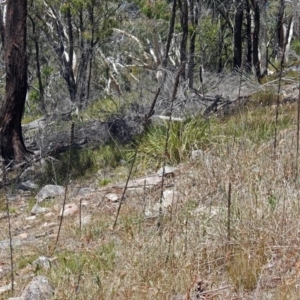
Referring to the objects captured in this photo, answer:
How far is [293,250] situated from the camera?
3.28 metres

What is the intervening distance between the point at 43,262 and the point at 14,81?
479 cm

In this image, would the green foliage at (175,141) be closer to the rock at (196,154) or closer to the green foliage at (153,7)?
the rock at (196,154)

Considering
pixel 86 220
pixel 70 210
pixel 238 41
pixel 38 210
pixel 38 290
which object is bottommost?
pixel 38 210

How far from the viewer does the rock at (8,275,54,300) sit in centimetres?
334

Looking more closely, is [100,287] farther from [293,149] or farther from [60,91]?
[60,91]

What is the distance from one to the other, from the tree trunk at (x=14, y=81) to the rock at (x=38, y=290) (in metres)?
5.06

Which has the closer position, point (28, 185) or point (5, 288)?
point (5, 288)

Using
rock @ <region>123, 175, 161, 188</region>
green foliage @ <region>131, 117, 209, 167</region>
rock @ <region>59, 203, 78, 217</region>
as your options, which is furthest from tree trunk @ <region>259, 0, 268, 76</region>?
rock @ <region>59, 203, 78, 217</region>

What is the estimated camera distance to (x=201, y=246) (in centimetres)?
346

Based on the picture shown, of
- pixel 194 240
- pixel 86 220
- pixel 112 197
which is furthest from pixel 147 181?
pixel 194 240

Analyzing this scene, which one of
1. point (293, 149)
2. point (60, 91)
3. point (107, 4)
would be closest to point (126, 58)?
point (60, 91)

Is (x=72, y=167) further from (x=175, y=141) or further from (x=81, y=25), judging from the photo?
(x=81, y=25)

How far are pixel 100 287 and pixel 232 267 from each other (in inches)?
27.5

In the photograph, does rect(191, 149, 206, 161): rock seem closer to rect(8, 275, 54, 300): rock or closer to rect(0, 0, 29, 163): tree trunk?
rect(8, 275, 54, 300): rock
